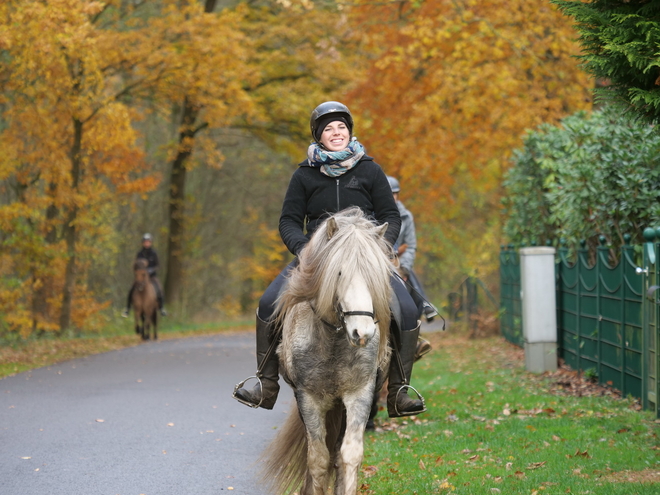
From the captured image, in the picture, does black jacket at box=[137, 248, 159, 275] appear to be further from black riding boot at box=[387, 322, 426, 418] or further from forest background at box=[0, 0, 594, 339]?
black riding boot at box=[387, 322, 426, 418]

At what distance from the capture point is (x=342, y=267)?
16.3ft

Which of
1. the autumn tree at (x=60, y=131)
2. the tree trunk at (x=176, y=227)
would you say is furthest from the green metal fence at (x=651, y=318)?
the tree trunk at (x=176, y=227)

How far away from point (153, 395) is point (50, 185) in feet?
37.6

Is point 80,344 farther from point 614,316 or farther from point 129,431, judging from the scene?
point 614,316

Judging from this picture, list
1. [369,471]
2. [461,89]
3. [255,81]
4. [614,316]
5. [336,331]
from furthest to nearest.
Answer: [255,81] < [461,89] < [614,316] < [369,471] < [336,331]

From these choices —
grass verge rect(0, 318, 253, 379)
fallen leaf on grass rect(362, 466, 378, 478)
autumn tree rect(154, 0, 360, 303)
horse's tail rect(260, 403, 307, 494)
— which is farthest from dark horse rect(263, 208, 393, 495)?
autumn tree rect(154, 0, 360, 303)

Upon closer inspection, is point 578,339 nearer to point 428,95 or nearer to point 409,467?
point 409,467

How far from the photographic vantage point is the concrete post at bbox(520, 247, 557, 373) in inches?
499

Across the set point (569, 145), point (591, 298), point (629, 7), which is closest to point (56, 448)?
point (629, 7)

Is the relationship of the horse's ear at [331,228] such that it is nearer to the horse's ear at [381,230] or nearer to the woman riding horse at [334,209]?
the horse's ear at [381,230]

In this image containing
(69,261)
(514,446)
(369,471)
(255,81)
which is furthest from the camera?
(255,81)

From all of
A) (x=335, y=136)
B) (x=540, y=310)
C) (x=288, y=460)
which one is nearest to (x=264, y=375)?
(x=288, y=460)

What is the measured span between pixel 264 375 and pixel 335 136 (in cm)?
178

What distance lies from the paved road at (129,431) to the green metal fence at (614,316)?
149 inches
